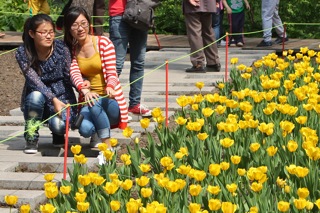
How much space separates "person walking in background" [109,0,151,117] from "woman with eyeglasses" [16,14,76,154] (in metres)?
1.50

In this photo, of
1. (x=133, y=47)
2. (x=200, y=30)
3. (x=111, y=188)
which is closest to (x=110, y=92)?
(x=133, y=47)

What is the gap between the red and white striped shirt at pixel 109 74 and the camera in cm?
726

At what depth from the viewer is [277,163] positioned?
20.1 ft

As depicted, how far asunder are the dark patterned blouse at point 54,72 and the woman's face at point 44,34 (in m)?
0.14

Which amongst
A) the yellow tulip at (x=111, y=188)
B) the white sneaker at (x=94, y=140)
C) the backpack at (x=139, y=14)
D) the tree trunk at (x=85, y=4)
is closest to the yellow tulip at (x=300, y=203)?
the yellow tulip at (x=111, y=188)

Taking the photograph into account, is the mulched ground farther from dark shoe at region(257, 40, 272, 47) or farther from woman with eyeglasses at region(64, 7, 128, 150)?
dark shoe at region(257, 40, 272, 47)

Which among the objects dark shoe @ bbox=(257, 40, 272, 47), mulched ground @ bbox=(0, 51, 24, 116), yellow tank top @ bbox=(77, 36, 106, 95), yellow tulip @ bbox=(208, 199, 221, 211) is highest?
yellow tank top @ bbox=(77, 36, 106, 95)

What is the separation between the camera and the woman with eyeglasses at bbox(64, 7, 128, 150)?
23.2 feet

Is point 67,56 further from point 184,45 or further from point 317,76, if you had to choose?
point 184,45

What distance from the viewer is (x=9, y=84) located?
1159cm

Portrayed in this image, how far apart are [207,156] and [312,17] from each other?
12242mm

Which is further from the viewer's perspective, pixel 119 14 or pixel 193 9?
pixel 193 9

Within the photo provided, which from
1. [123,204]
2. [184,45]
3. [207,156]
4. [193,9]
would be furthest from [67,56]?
[184,45]

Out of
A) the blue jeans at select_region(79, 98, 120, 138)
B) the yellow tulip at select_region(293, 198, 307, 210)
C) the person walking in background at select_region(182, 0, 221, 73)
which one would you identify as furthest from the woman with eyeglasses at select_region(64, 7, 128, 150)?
the person walking in background at select_region(182, 0, 221, 73)
